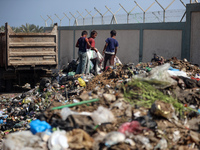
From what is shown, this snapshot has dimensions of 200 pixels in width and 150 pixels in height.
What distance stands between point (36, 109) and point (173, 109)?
3.92 metres

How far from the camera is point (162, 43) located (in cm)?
1186

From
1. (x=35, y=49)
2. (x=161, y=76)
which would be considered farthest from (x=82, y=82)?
(x=161, y=76)

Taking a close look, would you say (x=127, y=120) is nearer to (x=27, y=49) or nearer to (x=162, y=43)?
(x=27, y=49)

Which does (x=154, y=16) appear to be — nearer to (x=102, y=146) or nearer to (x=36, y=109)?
(x=36, y=109)

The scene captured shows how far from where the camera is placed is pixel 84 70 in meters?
9.25

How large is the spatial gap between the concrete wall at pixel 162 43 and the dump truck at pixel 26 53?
14.5 feet

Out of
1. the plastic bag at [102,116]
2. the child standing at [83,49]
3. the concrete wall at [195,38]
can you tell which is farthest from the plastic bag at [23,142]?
the concrete wall at [195,38]

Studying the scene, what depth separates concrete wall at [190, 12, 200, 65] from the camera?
10117 millimetres

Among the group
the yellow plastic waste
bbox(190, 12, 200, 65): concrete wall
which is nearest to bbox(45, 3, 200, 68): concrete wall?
bbox(190, 12, 200, 65): concrete wall

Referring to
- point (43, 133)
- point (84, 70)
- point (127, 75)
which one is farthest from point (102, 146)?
point (84, 70)

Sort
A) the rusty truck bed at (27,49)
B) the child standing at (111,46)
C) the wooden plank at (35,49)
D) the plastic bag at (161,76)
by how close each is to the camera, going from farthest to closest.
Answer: the wooden plank at (35,49) < the rusty truck bed at (27,49) < the child standing at (111,46) < the plastic bag at (161,76)

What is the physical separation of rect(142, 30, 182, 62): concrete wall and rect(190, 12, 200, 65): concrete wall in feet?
2.06

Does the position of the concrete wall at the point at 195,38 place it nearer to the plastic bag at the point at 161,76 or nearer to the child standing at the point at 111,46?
the child standing at the point at 111,46

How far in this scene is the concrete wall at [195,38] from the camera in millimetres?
10117
